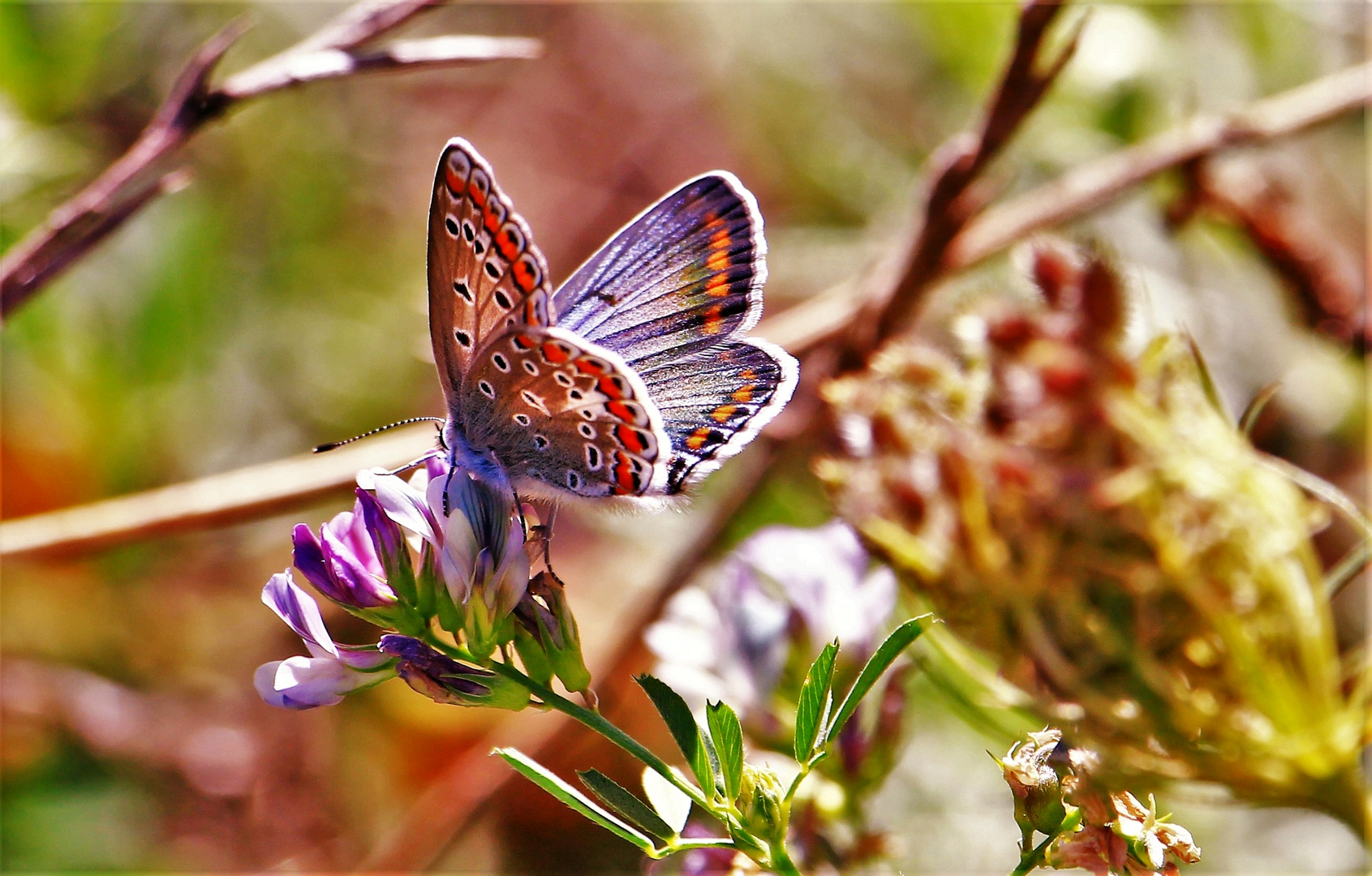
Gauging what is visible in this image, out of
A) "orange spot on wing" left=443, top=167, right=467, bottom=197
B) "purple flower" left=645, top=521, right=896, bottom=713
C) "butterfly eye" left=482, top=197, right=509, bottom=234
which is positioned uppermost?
"orange spot on wing" left=443, top=167, right=467, bottom=197

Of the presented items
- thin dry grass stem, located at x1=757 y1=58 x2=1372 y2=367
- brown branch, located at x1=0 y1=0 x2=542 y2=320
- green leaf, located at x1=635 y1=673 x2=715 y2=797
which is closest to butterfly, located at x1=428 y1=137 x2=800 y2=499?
brown branch, located at x1=0 y1=0 x2=542 y2=320

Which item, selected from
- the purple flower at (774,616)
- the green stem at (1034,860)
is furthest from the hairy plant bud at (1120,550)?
the green stem at (1034,860)

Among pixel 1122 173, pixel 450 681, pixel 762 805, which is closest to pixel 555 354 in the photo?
pixel 450 681

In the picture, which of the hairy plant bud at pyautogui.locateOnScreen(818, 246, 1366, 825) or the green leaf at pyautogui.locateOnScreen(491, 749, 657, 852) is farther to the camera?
the hairy plant bud at pyautogui.locateOnScreen(818, 246, 1366, 825)

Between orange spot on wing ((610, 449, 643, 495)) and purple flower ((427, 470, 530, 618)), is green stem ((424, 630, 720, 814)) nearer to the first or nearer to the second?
purple flower ((427, 470, 530, 618))

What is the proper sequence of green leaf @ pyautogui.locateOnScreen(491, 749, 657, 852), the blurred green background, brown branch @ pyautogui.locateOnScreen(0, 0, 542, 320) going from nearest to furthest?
green leaf @ pyautogui.locateOnScreen(491, 749, 657, 852) < brown branch @ pyautogui.locateOnScreen(0, 0, 542, 320) < the blurred green background

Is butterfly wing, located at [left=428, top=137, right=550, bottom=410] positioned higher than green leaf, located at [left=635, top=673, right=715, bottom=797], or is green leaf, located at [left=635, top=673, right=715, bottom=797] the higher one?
butterfly wing, located at [left=428, top=137, right=550, bottom=410]

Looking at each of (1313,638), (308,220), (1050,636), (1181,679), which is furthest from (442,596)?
(308,220)
